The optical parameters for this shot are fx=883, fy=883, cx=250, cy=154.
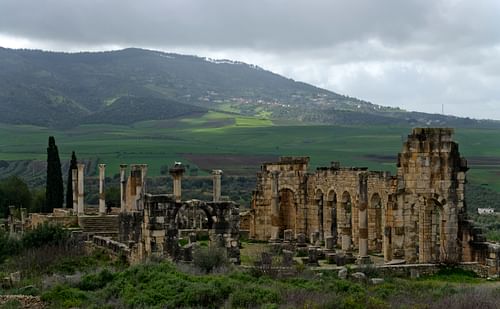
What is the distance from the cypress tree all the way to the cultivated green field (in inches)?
1717

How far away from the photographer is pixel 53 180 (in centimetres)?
5369

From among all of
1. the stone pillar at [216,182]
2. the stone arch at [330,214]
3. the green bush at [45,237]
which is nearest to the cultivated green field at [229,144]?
the stone arch at [330,214]

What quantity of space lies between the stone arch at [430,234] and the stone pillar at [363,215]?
9.11ft

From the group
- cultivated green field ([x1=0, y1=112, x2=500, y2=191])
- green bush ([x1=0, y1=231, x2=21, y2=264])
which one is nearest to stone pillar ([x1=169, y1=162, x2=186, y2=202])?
green bush ([x1=0, y1=231, x2=21, y2=264])

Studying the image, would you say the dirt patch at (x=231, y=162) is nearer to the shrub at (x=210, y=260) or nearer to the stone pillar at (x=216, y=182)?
the stone pillar at (x=216, y=182)

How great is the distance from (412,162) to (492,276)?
4590 mm

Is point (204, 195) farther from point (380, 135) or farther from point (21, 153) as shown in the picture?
point (380, 135)

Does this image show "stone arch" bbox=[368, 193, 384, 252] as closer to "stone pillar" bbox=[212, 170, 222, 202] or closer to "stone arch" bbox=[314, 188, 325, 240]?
"stone arch" bbox=[314, 188, 325, 240]

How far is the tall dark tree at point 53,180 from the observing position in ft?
173

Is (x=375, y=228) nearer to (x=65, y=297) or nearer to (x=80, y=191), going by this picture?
(x=80, y=191)

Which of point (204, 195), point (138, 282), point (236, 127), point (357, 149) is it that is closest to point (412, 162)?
point (138, 282)

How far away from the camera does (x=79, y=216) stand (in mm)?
43344

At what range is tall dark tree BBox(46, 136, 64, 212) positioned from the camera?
52.7 meters

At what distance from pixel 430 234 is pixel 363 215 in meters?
3.26
